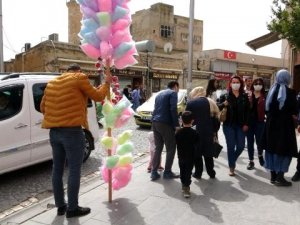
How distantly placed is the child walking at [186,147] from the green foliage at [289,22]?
719 cm

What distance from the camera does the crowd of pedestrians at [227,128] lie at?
526 cm

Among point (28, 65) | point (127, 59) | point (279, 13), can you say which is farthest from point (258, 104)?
point (28, 65)

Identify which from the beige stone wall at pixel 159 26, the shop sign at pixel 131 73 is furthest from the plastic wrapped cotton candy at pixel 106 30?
the beige stone wall at pixel 159 26

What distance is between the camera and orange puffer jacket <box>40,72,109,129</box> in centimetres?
417

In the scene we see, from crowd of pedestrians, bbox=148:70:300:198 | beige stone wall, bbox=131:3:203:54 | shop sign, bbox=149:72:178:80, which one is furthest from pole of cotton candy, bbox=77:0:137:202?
beige stone wall, bbox=131:3:203:54

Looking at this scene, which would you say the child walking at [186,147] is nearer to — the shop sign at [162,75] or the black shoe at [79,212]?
the black shoe at [79,212]

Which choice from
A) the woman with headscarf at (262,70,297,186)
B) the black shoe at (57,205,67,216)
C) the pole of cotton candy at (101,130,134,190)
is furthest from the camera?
the woman with headscarf at (262,70,297,186)

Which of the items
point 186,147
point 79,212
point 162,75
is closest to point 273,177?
point 186,147

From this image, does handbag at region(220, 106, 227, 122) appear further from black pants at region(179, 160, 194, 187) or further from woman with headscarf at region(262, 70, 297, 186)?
black pants at region(179, 160, 194, 187)

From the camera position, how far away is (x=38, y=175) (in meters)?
6.71

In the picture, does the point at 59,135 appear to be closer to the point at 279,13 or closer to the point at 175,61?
the point at 279,13

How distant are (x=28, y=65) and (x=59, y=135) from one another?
847 inches

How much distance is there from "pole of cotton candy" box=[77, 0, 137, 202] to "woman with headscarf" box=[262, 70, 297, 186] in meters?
2.40

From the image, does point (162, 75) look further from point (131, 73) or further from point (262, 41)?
point (262, 41)
